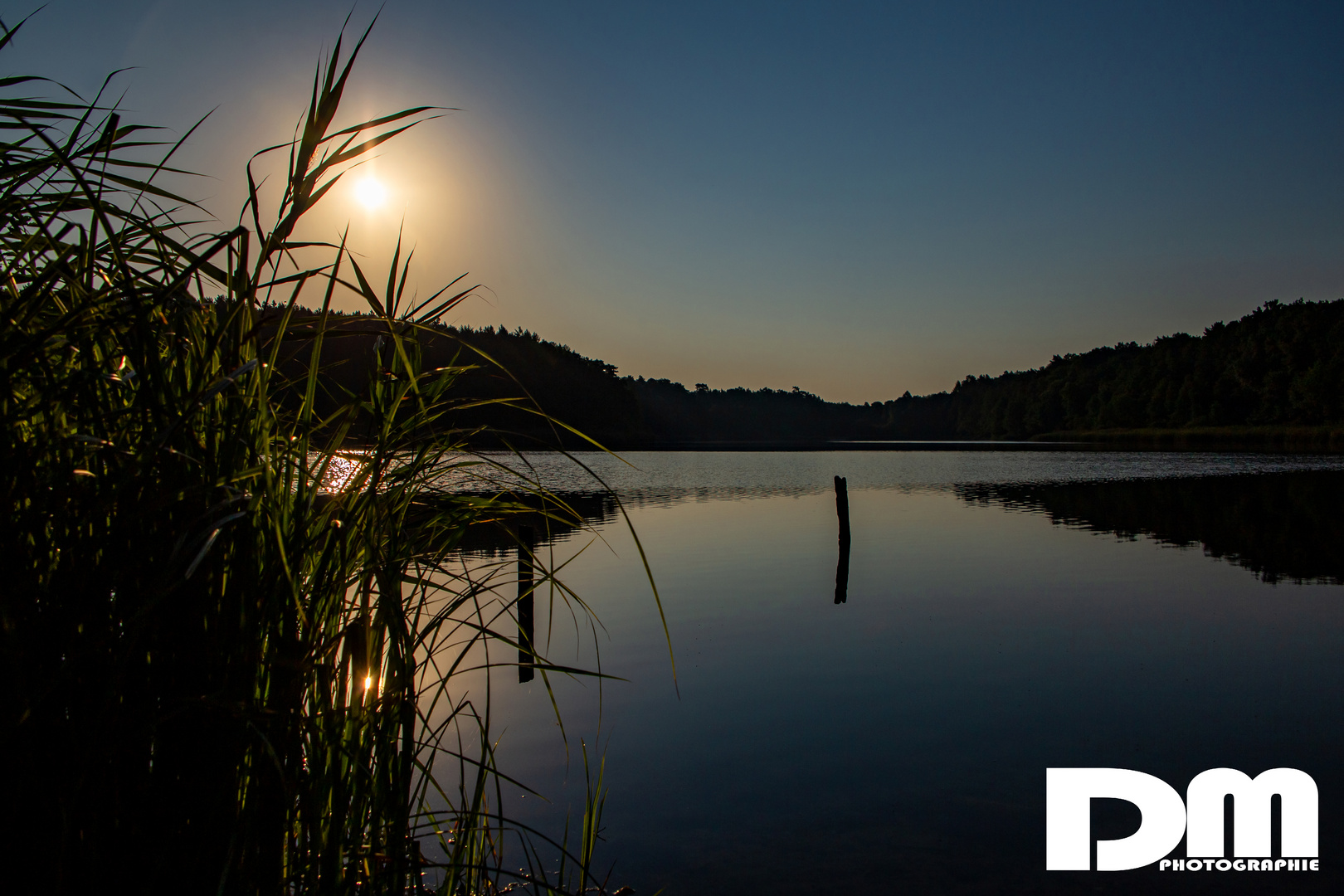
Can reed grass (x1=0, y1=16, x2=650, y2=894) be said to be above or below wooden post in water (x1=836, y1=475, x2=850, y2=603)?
above

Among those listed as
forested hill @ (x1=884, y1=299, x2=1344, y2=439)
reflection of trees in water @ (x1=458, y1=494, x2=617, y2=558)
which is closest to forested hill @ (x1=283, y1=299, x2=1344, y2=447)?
forested hill @ (x1=884, y1=299, x2=1344, y2=439)

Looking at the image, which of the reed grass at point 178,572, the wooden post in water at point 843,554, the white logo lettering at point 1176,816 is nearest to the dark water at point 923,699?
the white logo lettering at point 1176,816

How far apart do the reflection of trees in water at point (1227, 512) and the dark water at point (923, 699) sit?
0.99 feet

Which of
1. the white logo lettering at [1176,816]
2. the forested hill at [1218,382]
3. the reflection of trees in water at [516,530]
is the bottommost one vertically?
the white logo lettering at [1176,816]

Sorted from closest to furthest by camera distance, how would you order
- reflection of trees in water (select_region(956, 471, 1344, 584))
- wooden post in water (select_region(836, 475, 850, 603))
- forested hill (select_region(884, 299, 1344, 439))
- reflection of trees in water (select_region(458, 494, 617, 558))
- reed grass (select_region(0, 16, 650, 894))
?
1. reed grass (select_region(0, 16, 650, 894))
2. wooden post in water (select_region(836, 475, 850, 603))
3. reflection of trees in water (select_region(956, 471, 1344, 584))
4. reflection of trees in water (select_region(458, 494, 617, 558))
5. forested hill (select_region(884, 299, 1344, 439))

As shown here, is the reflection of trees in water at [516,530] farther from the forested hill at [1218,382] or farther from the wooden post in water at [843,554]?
the forested hill at [1218,382]

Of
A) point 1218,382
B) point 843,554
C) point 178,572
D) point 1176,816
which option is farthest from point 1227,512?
point 1218,382

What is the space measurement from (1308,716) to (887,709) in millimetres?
4460

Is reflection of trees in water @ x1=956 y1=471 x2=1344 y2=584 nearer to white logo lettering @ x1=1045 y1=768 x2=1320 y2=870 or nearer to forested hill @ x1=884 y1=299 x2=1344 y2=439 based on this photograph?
white logo lettering @ x1=1045 y1=768 x2=1320 y2=870

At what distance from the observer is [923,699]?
884 cm

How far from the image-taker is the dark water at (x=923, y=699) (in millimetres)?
5633

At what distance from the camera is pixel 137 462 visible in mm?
1454

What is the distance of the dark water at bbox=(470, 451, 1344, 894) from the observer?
563 cm

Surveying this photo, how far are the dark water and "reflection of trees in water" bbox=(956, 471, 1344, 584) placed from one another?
0.30 metres
